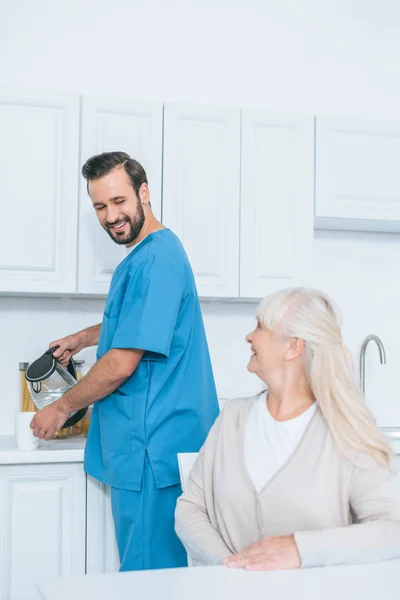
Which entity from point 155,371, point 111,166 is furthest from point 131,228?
point 155,371

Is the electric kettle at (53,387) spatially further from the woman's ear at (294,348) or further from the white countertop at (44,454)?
the woman's ear at (294,348)

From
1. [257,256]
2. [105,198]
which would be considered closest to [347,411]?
[105,198]

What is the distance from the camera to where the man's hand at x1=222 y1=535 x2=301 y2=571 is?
125cm

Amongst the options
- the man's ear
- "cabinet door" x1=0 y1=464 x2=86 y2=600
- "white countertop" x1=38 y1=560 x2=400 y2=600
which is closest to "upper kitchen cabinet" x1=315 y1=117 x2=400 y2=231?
the man's ear

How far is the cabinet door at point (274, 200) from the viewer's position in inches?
107

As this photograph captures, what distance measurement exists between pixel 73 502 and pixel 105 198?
3.01ft

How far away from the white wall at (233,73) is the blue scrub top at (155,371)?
85cm

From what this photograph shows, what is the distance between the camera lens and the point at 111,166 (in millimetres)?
2115

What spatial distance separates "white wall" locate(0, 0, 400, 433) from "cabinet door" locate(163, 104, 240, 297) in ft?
1.17

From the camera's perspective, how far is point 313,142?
2799 mm

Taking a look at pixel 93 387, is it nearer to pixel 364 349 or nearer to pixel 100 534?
pixel 100 534

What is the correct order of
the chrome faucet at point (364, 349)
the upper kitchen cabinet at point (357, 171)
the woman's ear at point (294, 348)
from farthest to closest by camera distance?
the chrome faucet at point (364, 349) < the upper kitchen cabinet at point (357, 171) < the woman's ear at point (294, 348)

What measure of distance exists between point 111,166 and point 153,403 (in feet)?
2.19

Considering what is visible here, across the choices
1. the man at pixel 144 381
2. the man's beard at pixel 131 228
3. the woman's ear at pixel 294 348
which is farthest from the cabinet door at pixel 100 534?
the woman's ear at pixel 294 348
